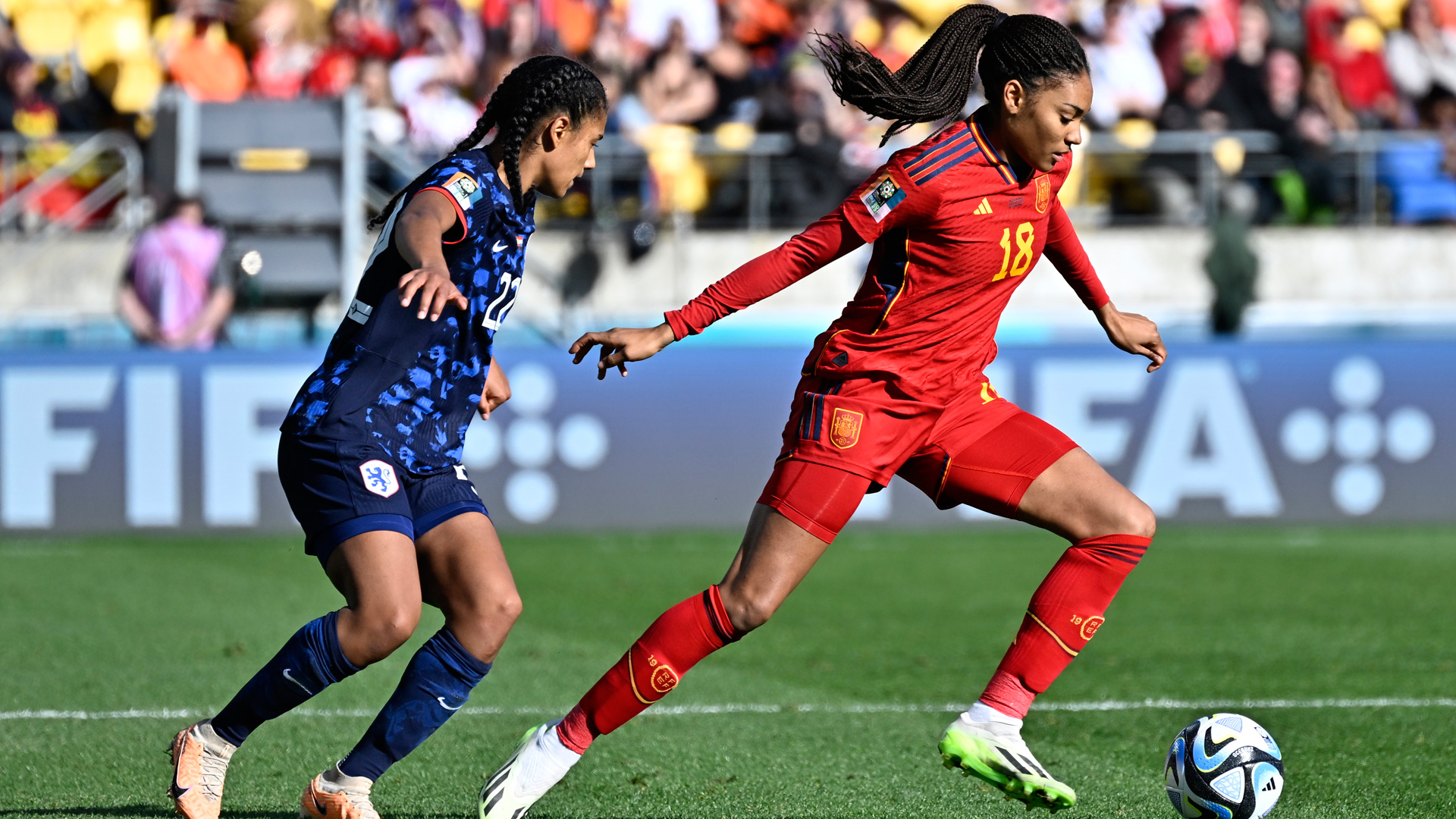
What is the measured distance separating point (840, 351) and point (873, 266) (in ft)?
0.80

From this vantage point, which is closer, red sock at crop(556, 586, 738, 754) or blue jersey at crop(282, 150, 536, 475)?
blue jersey at crop(282, 150, 536, 475)

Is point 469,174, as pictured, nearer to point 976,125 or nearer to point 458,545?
point 458,545

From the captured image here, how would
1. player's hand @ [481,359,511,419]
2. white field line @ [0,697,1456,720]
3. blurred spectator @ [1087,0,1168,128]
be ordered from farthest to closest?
blurred spectator @ [1087,0,1168,128]
white field line @ [0,697,1456,720]
player's hand @ [481,359,511,419]

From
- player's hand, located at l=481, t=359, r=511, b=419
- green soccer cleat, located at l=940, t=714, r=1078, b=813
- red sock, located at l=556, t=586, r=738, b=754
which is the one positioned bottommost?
green soccer cleat, located at l=940, t=714, r=1078, b=813

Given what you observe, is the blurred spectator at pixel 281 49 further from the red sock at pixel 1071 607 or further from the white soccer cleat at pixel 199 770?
the red sock at pixel 1071 607

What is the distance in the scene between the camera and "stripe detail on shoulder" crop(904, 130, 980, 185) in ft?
14.5

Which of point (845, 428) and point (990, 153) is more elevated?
point (990, 153)

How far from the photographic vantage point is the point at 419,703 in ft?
14.6

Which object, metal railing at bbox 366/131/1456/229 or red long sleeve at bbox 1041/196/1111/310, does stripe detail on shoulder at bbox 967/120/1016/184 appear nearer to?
red long sleeve at bbox 1041/196/1111/310

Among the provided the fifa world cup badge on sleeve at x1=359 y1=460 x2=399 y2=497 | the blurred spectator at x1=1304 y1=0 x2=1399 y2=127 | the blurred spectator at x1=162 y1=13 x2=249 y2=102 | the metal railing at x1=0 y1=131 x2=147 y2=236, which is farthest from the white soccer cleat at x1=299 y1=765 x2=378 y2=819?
the blurred spectator at x1=1304 y1=0 x2=1399 y2=127

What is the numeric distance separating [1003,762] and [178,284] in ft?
29.6

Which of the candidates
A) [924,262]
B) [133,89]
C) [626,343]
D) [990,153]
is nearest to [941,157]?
[990,153]

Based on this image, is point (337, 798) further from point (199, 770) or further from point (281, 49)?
point (281, 49)

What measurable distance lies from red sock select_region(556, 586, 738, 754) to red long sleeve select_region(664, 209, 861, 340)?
0.71 meters
